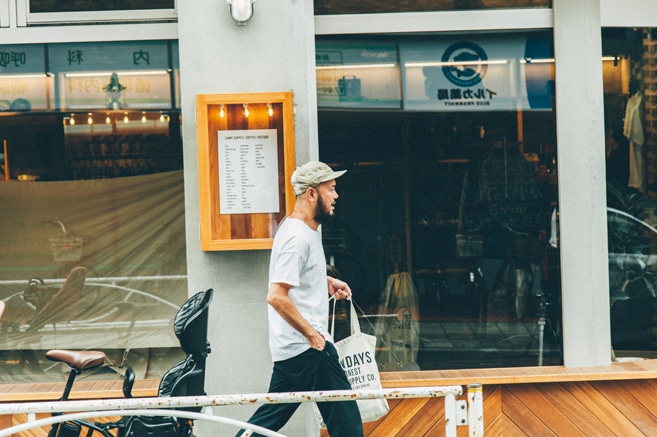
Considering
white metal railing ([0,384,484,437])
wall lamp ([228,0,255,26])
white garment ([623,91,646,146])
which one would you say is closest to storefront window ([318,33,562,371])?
white garment ([623,91,646,146])

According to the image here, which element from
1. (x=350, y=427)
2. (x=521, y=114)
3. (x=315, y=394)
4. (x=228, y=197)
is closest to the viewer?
(x=315, y=394)

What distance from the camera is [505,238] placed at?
6.49 meters

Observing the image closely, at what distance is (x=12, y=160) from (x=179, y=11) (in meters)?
1.68

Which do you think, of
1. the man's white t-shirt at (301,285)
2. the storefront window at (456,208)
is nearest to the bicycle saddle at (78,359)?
the man's white t-shirt at (301,285)

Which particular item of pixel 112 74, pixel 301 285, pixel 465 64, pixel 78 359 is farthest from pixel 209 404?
pixel 465 64

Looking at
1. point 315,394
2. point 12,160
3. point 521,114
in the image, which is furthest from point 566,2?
point 12,160

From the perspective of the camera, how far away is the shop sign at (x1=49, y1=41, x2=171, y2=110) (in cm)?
637

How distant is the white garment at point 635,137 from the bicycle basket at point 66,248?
161 inches

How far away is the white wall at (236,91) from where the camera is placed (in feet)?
19.8

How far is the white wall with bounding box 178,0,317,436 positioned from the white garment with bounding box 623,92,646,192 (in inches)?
93.1

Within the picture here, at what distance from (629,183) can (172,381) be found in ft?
11.9

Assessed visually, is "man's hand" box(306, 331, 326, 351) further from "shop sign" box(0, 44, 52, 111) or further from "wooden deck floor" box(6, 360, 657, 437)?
"shop sign" box(0, 44, 52, 111)

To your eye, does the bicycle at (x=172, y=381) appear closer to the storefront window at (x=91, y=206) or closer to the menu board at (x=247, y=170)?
the menu board at (x=247, y=170)

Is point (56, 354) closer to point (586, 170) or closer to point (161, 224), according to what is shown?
point (161, 224)
